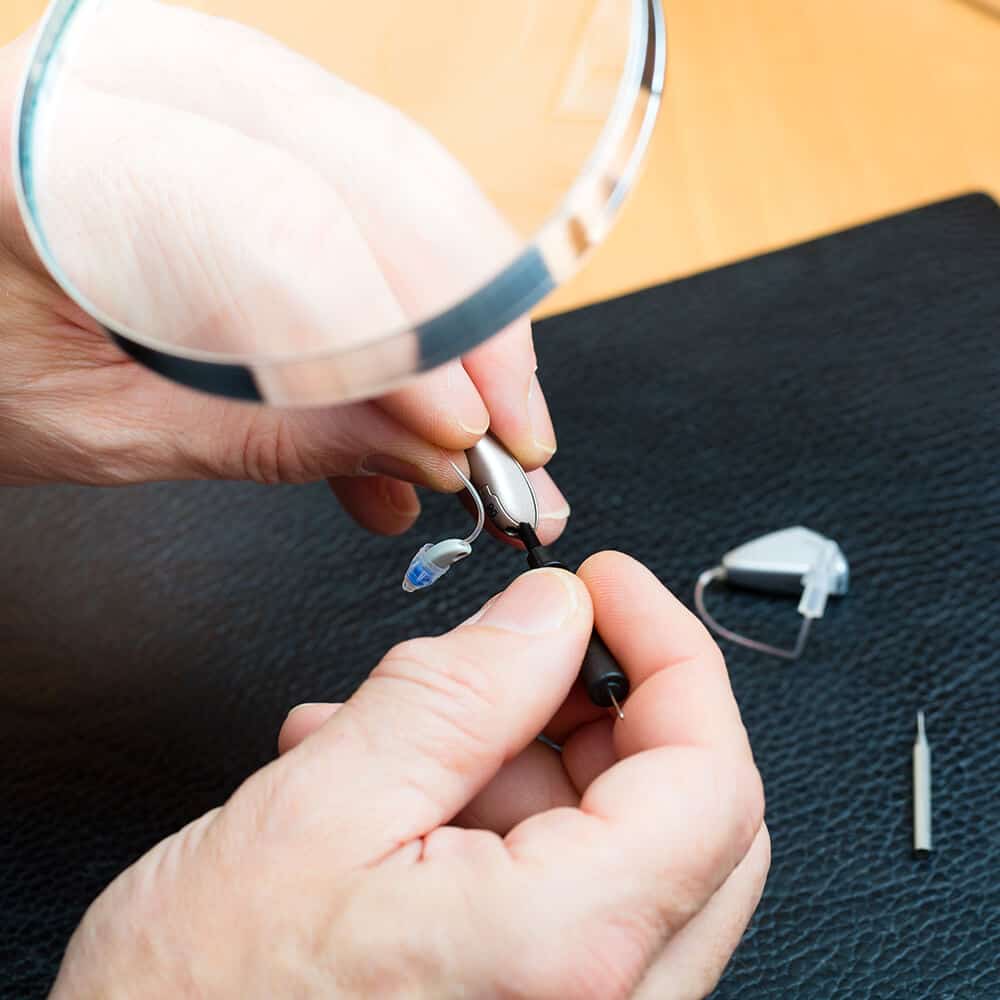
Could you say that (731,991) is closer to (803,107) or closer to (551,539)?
(551,539)

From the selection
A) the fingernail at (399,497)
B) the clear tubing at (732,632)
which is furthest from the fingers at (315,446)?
the clear tubing at (732,632)

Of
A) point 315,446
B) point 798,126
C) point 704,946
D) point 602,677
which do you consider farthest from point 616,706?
point 798,126

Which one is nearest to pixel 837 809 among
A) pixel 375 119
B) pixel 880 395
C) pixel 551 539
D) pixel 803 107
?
pixel 551 539

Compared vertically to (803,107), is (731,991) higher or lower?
lower

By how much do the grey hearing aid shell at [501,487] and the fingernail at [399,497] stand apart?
0.16m

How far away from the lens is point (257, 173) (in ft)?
1.89

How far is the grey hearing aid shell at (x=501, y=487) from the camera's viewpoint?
701 millimetres

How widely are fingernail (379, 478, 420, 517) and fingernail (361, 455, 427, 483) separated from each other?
0.38 ft

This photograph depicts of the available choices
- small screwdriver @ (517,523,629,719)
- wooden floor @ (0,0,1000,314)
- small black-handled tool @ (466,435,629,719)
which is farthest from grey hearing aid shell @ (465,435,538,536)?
wooden floor @ (0,0,1000,314)

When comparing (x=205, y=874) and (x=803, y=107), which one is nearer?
(x=205, y=874)

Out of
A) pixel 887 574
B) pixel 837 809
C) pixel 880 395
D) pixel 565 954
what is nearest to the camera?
pixel 565 954

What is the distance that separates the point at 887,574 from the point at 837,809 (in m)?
0.20

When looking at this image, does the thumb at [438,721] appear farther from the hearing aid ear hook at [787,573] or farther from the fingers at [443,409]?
the hearing aid ear hook at [787,573]

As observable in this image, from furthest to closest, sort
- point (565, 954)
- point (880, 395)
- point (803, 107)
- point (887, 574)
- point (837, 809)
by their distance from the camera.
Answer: point (803, 107) < point (880, 395) < point (887, 574) < point (837, 809) < point (565, 954)
